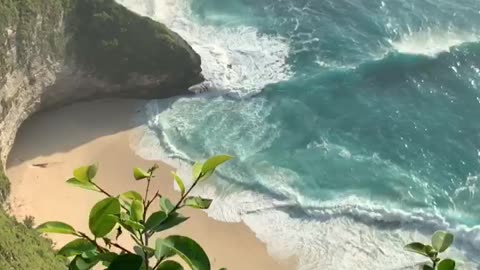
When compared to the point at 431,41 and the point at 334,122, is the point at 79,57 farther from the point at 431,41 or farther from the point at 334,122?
the point at 431,41

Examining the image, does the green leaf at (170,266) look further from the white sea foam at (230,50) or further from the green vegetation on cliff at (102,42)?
the white sea foam at (230,50)

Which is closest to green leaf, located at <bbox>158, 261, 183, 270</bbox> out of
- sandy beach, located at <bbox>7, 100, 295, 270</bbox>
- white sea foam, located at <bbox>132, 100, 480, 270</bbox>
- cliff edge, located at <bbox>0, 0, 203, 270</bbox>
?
sandy beach, located at <bbox>7, 100, 295, 270</bbox>

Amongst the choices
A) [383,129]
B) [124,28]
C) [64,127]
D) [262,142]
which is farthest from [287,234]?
[124,28]

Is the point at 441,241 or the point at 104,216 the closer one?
the point at 104,216

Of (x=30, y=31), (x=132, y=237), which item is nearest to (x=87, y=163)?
(x=30, y=31)

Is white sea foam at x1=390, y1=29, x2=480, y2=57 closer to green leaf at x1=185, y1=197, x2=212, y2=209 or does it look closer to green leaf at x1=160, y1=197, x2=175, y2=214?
green leaf at x1=185, y1=197, x2=212, y2=209

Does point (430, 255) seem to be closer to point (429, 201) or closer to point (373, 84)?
point (429, 201)
